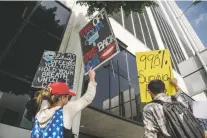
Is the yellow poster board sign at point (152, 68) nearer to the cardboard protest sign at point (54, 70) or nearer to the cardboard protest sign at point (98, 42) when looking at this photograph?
the cardboard protest sign at point (98, 42)

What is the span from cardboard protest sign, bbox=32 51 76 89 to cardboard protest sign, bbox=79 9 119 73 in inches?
16.8

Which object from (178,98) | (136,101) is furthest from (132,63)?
(178,98)

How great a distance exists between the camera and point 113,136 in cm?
979

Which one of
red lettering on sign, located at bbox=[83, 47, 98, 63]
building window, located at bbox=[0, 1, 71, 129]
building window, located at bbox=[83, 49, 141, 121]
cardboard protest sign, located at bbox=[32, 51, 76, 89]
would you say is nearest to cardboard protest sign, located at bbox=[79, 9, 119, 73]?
red lettering on sign, located at bbox=[83, 47, 98, 63]

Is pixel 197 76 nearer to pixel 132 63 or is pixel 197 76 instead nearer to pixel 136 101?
pixel 136 101

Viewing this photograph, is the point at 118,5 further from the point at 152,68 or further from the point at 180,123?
the point at 180,123

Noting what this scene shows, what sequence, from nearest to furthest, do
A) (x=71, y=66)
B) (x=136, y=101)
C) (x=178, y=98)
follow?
1. (x=178, y=98)
2. (x=71, y=66)
3. (x=136, y=101)

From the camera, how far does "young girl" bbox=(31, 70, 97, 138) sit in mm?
2771

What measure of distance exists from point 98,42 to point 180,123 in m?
3.20

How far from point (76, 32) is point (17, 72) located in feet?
8.06

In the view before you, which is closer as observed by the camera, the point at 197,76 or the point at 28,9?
the point at 197,76

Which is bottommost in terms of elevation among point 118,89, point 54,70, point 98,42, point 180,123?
point 180,123

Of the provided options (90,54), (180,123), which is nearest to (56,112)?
(180,123)

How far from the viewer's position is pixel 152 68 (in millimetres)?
5457
